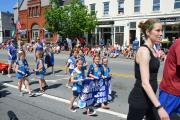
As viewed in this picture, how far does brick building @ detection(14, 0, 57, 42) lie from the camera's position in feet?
166

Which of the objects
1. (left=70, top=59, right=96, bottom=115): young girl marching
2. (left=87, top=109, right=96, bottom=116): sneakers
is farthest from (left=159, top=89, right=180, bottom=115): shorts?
(left=70, top=59, right=96, bottom=115): young girl marching

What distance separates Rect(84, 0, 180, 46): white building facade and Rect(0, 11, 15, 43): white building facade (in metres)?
32.0

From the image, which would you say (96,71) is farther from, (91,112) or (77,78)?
(91,112)

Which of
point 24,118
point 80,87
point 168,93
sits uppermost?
point 168,93

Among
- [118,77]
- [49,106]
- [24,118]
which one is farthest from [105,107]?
[118,77]

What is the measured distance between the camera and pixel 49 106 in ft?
27.6

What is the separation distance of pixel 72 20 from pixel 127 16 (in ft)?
19.5

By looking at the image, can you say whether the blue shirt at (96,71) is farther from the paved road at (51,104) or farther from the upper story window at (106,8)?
the upper story window at (106,8)

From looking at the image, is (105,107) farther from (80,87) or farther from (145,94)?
(145,94)

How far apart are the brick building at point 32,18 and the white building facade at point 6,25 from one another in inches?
454

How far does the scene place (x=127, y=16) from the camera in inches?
1379

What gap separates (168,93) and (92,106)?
4371 mm

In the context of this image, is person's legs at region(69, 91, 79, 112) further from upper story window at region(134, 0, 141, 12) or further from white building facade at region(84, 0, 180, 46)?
upper story window at region(134, 0, 141, 12)

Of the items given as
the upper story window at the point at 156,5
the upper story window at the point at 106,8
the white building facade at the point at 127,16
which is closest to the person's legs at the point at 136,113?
the white building facade at the point at 127,16
